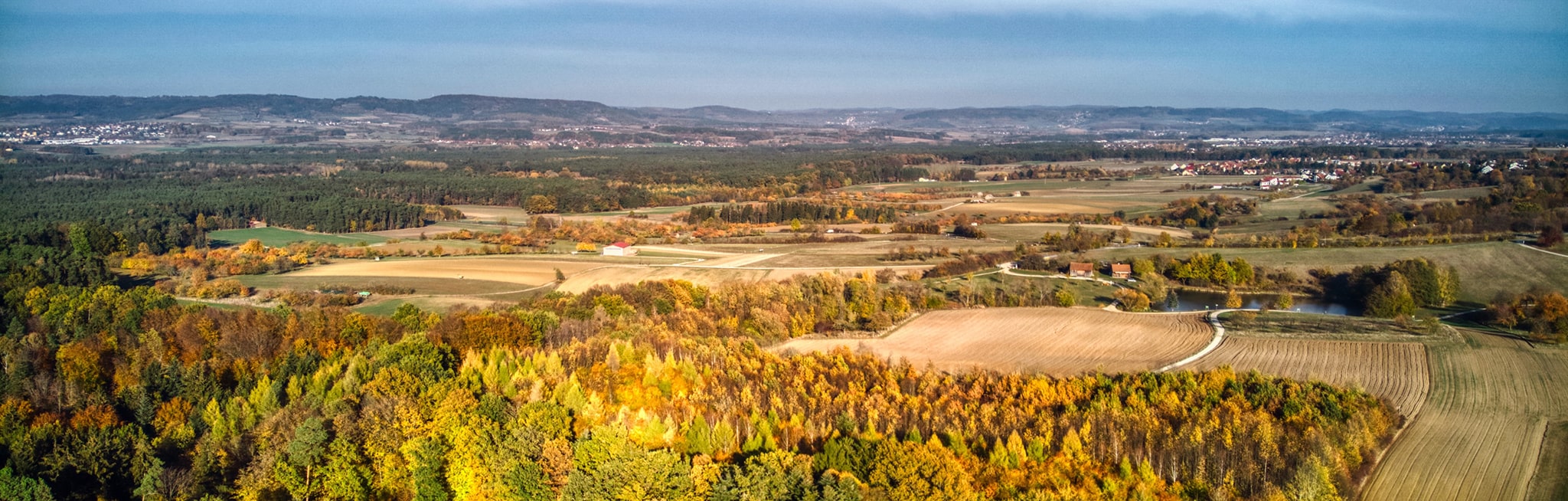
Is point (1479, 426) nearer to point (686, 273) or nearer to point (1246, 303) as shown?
point (1246, 303)

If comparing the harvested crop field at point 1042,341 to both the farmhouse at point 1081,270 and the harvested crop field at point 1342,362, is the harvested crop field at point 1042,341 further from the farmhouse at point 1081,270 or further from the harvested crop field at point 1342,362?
the farmhouse at point 1081,270

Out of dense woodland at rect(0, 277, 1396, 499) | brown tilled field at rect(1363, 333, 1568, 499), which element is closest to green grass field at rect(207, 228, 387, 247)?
dense woodland at rect(0, 277, 1396, 499)

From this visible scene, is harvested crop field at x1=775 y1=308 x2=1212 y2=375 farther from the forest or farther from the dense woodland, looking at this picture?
the dense woodland

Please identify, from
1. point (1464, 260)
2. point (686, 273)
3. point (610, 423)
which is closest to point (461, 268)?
point (686, 273)

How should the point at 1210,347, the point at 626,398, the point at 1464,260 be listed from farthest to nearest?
the point at 1464,260 < the point at 1210,347 < the point at 626,398

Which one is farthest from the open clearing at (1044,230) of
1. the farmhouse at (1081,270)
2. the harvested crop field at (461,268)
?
the harvested crop field at (461,268)
